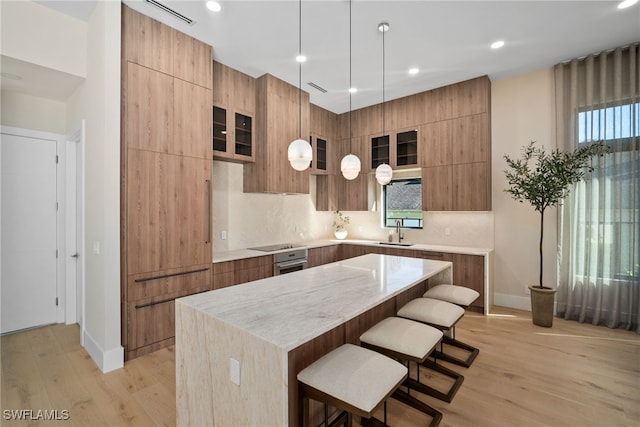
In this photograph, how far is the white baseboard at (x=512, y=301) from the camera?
4.03 meters

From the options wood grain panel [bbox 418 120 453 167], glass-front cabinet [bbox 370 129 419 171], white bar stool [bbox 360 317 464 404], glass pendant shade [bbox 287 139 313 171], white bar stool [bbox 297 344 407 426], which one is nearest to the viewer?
white bar stool [bbox 297 344 407 426]

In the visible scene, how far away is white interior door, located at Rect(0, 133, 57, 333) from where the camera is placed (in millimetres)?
3246

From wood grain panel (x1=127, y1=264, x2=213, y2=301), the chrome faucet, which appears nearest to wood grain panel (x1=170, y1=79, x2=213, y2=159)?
wood grain panel (x1=127, y1=264, x2=213, y2=301)

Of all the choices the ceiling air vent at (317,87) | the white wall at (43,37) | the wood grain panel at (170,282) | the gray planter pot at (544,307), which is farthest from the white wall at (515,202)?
the white wall at (43,37)

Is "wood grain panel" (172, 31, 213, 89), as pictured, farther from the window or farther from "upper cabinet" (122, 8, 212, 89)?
the window

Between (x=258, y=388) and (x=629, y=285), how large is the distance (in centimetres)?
439

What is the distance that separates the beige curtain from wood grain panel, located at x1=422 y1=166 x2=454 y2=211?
1.38 meters

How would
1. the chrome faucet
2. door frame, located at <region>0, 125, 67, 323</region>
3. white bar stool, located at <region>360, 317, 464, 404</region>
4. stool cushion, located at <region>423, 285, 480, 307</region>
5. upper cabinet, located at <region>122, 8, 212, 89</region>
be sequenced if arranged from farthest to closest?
the chrome faucet
door frame, located at <region>0, 125, 67, 323</region>
upper cabinet, located at <region>122, 8, 212, 89</region>
stool cushion, located at <region>423, 285, 480, 307</region>
white bar stool, located at <region>360, 317, 464, 404</region>

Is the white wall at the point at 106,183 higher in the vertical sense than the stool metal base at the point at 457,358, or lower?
higher

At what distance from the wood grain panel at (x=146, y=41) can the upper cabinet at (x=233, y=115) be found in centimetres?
71

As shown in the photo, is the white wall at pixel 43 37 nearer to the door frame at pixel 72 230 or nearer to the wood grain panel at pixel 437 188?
the door frame at pixel 72 230

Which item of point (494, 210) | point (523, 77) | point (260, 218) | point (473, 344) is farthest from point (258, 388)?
point (523, 77)

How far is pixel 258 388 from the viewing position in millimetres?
1321

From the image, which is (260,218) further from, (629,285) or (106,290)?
(629,285)
